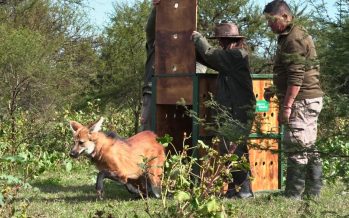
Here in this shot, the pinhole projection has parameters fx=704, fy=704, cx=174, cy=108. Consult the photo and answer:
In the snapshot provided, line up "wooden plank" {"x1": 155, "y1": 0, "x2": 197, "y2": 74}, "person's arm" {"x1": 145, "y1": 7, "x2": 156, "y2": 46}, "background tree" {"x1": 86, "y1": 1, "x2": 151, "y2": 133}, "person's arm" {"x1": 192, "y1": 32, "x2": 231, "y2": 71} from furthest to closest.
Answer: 1. "background tree" {"x1": 86, "y1": 1, "x2": 151, "y2": 133}
2. "person's arm" {"x1": 145, "y1": 7, "x2": 156, "y2": 46}
3. "wooden plank" {"x1": 155, "y1": 0, "x2": 197, "y2": 74}
4. "person's arm" {"x1": 192, "y1": 32, "x2": 231, "y2": 71}

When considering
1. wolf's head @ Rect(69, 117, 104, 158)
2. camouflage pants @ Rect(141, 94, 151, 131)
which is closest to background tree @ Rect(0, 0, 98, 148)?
camouflage pants @ Rect(141, 94, 151, 131)

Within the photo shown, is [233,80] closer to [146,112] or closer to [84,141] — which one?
[146,112]

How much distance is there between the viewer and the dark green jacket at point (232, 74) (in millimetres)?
8031

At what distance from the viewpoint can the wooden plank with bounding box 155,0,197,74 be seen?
8359 mm

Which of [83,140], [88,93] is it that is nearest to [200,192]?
[83,140]

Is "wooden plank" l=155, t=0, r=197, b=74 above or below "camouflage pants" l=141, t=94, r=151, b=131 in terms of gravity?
above

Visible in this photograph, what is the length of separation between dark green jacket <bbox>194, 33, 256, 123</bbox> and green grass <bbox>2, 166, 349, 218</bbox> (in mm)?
1126

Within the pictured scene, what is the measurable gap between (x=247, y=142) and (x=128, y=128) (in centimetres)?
1121

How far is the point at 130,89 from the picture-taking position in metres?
16.8

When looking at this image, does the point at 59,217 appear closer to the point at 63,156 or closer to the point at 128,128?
the point at 63,156

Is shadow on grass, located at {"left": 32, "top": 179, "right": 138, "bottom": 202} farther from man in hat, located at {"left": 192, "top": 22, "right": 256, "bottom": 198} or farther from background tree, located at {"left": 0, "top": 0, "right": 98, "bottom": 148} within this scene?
background tree, located at {"left": 0, "top": 0, "right": 98, "bottom": 148}

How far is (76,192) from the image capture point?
8859 millimetres

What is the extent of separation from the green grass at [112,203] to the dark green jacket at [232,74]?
1126mm

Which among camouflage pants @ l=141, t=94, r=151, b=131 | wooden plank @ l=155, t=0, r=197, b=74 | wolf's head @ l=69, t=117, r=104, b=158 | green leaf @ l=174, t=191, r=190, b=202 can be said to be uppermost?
wooden plank @ l=155, t=0, r=197, b=74
